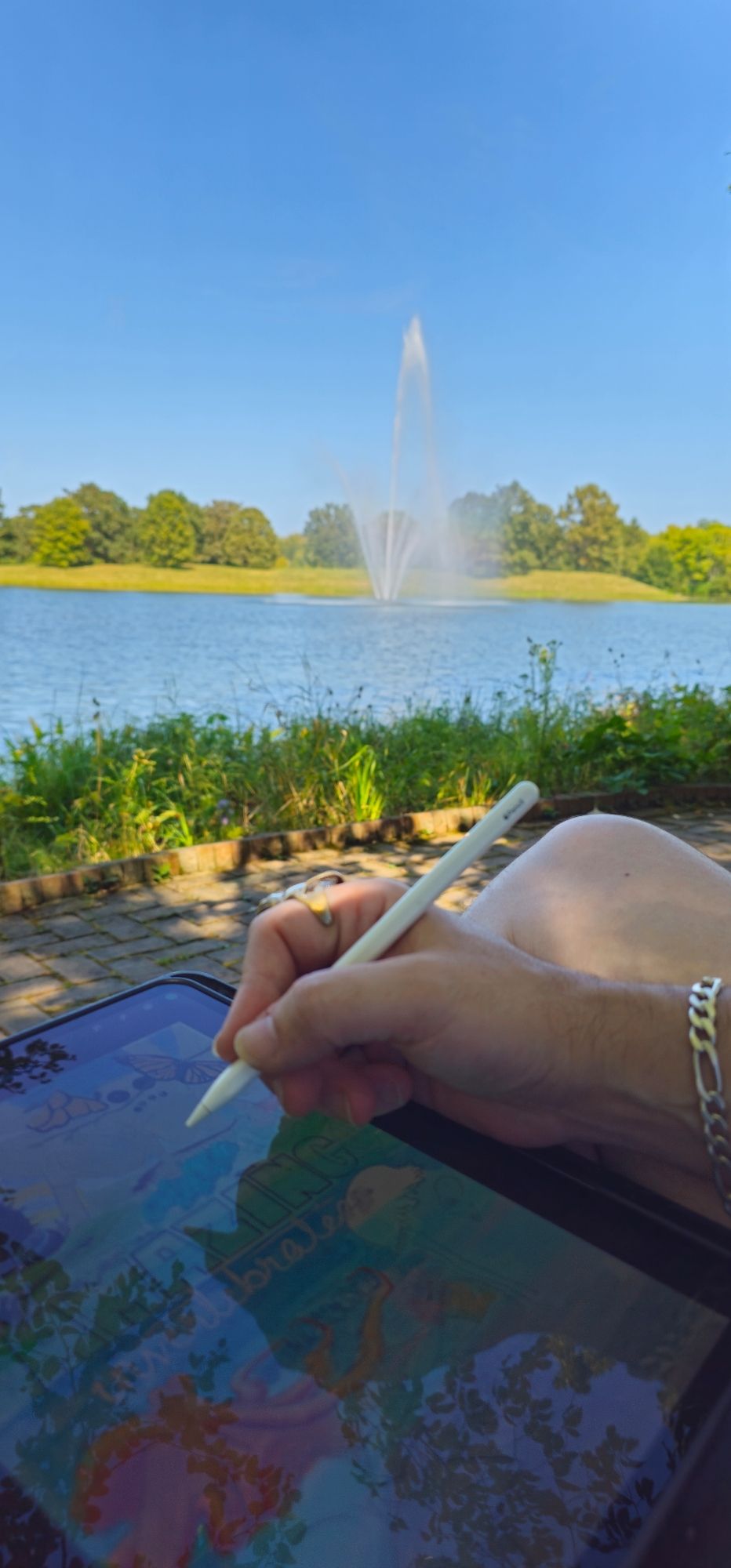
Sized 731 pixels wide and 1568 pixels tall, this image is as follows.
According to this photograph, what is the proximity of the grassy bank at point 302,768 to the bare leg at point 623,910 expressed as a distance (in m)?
3.67

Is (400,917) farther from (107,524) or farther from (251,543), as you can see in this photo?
(251,543)

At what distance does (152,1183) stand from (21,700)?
9686 millimetres

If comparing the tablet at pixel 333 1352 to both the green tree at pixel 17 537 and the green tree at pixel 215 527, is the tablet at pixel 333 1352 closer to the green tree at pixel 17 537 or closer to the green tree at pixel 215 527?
the green tree at pixel 17 537

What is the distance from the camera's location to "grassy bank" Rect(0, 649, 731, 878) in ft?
16.2

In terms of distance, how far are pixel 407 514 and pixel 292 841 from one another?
20.7 m

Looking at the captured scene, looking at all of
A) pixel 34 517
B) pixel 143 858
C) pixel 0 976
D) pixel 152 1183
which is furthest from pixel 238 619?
pixel 152 1183

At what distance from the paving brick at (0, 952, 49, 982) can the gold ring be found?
2.70 meters

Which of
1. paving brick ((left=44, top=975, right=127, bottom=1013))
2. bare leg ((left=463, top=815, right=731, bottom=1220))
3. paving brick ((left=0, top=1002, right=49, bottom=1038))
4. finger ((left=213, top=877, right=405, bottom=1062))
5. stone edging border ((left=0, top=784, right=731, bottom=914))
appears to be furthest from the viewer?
stone edging border ((left=0, top=784, right=731, bottom=914))

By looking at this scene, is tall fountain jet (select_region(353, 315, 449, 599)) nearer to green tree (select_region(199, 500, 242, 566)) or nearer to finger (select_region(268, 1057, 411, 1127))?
green tree (select_region(199, 500, 242, 566))

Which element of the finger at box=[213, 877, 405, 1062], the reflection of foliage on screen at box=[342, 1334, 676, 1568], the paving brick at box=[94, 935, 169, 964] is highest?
the finger at box=[213, 877, 405, 1062]

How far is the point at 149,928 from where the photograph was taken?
12.6 ft

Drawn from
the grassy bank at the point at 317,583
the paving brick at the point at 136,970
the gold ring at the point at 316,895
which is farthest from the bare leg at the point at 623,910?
→ the grassy bank at the point at 317,583

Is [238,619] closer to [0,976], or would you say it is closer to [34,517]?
[34,517]

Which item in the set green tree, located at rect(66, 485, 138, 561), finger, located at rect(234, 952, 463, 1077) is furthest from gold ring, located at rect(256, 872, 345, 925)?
green tree, located at rect(66, 485, 138, 561)
